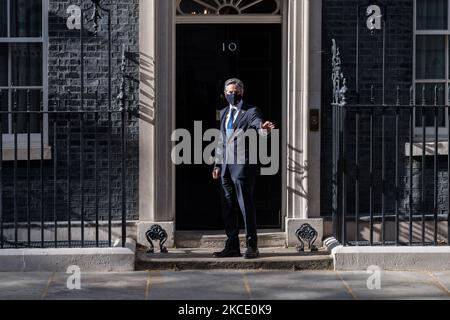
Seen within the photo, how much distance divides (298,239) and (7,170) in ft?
9.93

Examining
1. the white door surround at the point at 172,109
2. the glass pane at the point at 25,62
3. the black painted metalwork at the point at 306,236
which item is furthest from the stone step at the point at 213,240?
the glass pane at the point at 25,62

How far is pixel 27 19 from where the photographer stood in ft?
34.9

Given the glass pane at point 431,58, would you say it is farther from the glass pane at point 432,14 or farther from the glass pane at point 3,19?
the glass pane at point 3,19

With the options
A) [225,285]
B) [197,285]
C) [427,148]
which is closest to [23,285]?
[197,285]

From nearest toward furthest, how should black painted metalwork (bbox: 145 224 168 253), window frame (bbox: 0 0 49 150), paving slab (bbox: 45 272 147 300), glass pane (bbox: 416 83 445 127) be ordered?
paving slab (bbox: 45 272 147 300) → black painted metalwork (bbox: 145 224 168 253) → window frame (bbox: 0 0 49 150) → glass pane (bbox: 416 83 445 127)

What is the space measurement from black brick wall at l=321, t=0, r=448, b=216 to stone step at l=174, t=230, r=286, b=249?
1.84 feet

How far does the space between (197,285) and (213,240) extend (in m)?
1.44

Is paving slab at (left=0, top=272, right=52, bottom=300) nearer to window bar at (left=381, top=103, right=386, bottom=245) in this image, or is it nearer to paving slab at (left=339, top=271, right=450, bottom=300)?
paving slab at (left=339, top=271, right=450, bottom=300)

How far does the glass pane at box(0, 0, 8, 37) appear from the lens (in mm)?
10594

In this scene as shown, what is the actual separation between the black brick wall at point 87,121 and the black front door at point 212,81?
54 centimetres

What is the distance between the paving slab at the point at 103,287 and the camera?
28.8ft

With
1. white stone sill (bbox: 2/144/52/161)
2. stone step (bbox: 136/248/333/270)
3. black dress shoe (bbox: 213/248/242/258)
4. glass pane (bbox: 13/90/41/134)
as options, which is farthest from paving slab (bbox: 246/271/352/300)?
glass pane (bbox: 13/90/41/134)

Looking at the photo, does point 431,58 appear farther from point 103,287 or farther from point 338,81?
point 103,287

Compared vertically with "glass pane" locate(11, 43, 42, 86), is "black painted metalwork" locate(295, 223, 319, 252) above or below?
below
